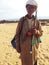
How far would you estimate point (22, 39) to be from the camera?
3.63 m

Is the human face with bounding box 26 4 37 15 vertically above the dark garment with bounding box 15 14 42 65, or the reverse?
the human face with bounding box 26 4 37 15

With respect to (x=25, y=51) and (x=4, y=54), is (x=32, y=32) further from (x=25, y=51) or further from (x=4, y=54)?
(x=4, y=54)

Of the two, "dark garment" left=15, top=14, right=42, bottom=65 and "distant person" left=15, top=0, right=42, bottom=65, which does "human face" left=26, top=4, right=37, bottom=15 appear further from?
"dark garment" left=15, top=14, right=42, bottom=65

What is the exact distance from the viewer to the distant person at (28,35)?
3586mm

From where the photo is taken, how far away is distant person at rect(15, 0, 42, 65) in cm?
359

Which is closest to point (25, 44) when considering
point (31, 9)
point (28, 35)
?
point (28, 35)

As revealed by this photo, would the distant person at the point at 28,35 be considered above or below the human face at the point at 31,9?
below

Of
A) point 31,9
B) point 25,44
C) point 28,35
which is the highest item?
point 31,9

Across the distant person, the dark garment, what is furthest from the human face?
the dark garment

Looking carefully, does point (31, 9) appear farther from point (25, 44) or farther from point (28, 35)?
point (25, 44)

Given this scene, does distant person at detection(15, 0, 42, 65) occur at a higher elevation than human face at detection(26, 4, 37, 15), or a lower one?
lower

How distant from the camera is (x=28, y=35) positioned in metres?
3.60

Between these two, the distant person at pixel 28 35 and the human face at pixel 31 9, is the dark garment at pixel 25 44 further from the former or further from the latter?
the human face at pixel 31 9

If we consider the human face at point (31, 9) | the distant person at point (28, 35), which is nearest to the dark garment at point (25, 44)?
the distant person at point (28, 35)
